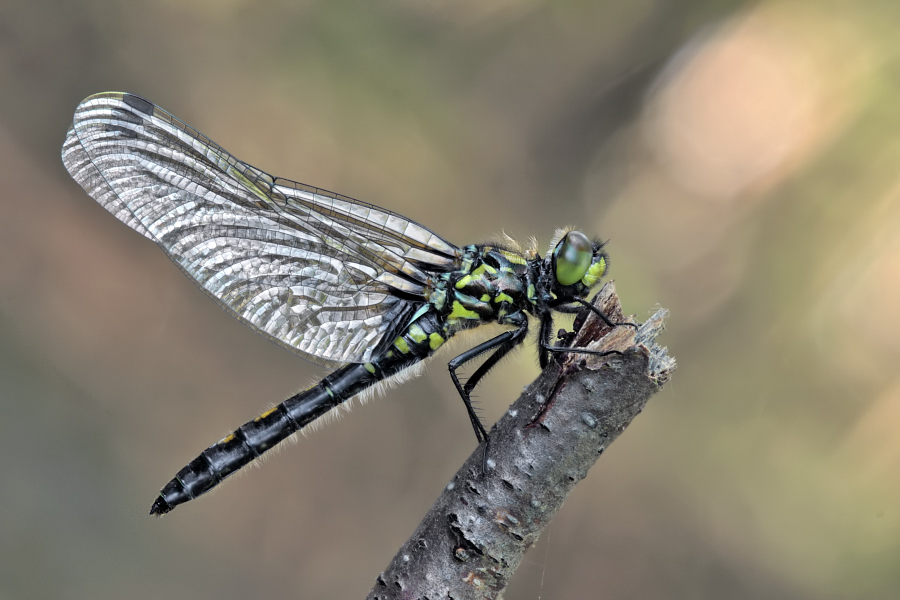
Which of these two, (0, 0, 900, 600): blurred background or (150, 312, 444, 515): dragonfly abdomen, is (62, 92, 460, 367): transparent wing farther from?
(0, 0, 900, 600): blurred background

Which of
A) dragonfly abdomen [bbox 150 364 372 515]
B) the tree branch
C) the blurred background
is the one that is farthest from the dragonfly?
the blurred background

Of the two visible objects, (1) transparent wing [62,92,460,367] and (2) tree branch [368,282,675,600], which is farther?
(1) transparent wing [62,92,460,367]

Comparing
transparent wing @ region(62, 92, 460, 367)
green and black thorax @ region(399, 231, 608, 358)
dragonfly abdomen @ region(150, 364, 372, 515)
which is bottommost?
dragonfly abdomen @ region(150, 364, 372, 515)

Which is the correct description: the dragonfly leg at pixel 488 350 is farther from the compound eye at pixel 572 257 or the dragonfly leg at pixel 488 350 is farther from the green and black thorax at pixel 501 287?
the compound eye at pixel 572 257

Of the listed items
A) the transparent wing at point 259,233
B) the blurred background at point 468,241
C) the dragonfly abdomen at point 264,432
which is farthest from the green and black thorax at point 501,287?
the blurred background at point 468,241

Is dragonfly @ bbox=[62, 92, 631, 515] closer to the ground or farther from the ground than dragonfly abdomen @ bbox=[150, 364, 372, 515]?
farther from the ground
